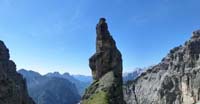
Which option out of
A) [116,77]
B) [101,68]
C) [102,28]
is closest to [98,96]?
[116,77]

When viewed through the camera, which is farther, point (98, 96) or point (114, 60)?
point (114, 60)

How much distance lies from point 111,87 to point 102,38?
17412 mm

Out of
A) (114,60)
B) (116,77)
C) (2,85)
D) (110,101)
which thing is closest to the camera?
(2,85)

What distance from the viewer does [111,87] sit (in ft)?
275

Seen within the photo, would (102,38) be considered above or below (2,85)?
above

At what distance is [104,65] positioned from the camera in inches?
3784

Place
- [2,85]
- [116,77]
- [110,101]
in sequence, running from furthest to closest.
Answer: [116,77] < [110,101] < [2,85]

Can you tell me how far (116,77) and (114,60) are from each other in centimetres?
714

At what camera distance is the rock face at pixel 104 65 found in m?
86.3

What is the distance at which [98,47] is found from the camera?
97.5 m

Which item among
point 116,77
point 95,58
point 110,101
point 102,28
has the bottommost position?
point 110,101

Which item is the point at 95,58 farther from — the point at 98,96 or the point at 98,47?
the point at 98,96

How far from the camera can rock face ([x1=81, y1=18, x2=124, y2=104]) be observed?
283ft

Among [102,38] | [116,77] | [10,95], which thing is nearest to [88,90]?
[116,77]
